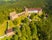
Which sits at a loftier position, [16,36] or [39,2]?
[39,2]

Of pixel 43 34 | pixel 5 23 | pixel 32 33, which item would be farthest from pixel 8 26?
pixel 43 34

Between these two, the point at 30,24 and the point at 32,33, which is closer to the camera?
the point at 32,33

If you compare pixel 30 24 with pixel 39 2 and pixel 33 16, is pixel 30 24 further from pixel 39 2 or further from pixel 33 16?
pixel 39 2

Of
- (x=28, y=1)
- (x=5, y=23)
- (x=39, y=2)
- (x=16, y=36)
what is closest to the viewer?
(x=16, y=36)

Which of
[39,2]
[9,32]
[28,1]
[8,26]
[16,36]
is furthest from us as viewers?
[28,1]

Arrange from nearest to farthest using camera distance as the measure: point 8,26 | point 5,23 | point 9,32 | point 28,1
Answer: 1. point 9,32
2. point 8,26
3. point 5,23
4. point 28,1

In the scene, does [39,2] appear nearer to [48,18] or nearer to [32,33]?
[48,18]

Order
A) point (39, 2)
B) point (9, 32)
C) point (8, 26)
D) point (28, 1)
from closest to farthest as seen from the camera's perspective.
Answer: point (9, 32), point (8, 26), point (39, 2), point (28, 1)

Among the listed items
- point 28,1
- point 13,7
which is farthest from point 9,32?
point 28,1

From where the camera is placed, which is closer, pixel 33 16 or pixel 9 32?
pixel 9 32
